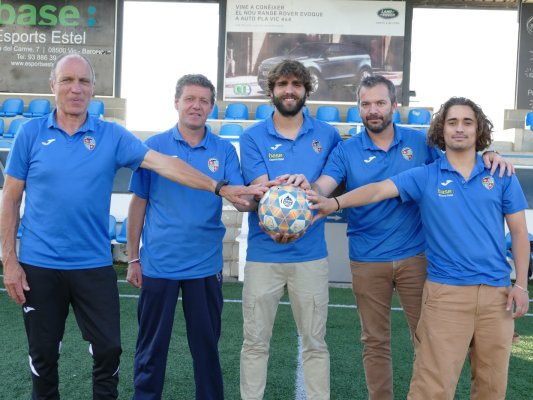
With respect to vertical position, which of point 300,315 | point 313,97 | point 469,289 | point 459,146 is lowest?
point 300,315

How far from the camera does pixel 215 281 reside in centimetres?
341

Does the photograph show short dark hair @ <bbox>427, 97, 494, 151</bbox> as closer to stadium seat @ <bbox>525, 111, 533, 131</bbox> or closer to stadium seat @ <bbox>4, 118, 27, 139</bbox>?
stadium seat @ <bbox>4, 118, 27, 139</bbox>

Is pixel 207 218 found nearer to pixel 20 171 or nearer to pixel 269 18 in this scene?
pixel 20 171

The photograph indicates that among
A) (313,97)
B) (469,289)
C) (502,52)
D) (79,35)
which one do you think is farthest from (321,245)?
(502,52)

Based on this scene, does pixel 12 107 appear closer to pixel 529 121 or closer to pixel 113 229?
pixel 113 229

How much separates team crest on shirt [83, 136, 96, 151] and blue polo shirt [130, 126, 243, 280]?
357 millimetres

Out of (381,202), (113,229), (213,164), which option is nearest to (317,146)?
(381,202)

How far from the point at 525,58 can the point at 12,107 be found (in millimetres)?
12769

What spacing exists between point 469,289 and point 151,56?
14.7 m

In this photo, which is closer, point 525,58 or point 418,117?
point 418,117

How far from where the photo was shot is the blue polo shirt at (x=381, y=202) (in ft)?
11.4

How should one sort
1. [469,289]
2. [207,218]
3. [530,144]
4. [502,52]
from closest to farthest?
[469,289] → [207,218] → [530,144] → [502,52]

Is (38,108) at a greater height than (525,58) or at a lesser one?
lesser

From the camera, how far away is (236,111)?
47.8ft
